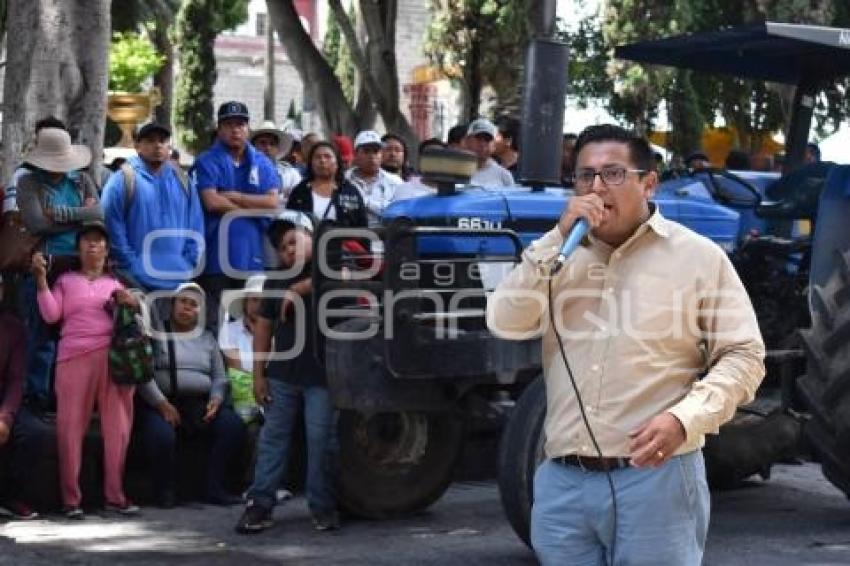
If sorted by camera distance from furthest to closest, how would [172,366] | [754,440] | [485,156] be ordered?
[485,156] < [172,366] < [754,440]

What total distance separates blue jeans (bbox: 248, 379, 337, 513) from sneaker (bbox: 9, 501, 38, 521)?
1.18 metres

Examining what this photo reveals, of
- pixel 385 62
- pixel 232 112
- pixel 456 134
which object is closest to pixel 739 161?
pixel 456 134

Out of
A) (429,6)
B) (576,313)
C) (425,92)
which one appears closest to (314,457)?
(576,313)

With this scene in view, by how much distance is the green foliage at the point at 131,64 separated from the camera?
131 feet

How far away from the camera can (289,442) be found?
833 cm

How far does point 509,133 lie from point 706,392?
7801 millimetres

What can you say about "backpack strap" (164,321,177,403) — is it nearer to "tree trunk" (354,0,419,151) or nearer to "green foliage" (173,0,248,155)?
"tree trunk" (354,0,419,151)

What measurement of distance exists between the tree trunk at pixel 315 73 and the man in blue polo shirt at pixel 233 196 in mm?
10675

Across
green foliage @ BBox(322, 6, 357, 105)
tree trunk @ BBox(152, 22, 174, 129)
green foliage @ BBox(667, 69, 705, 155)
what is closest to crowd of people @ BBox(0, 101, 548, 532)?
green foliage @ BBox(667, 69, 705, 155)

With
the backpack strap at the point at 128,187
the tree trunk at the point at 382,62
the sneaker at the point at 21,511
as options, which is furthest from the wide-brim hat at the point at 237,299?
the tree trunk at the point at 382,62

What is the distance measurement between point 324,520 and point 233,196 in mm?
2535

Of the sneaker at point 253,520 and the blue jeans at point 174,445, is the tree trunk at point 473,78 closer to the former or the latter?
the blue jeans at point 174,445

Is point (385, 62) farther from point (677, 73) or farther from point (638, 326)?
point (638, 326)

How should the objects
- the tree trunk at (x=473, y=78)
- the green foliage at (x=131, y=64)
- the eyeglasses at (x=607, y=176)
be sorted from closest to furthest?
the eyeglasses at (x=607, y=176) < the tree trunk at (x=473, y=78) < the green foliage at (x=131, y=64)
